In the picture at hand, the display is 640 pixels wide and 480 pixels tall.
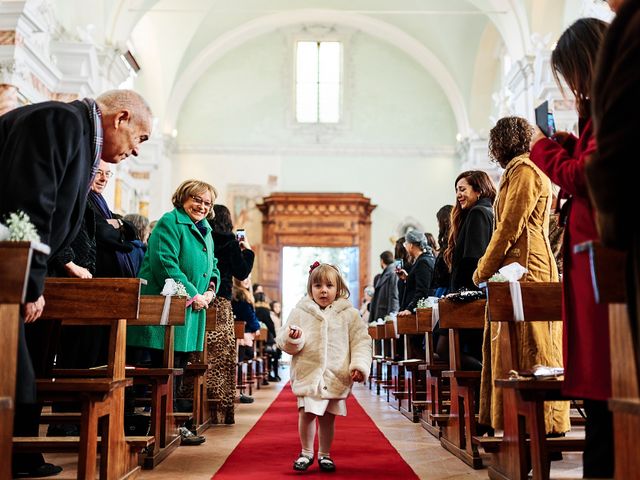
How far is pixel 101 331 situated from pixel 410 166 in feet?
50.5

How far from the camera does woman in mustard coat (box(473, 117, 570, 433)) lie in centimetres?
384

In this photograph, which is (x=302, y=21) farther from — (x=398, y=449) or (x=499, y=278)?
(x=499, y=278)

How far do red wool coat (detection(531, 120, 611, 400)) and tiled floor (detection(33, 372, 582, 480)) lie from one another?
629 mm

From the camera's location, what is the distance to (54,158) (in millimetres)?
2959

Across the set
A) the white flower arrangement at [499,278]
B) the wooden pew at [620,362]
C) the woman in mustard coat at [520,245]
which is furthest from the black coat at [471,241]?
the wooden pew at [620,362]

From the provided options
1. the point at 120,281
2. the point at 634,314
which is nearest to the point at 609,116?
the point at 634,314

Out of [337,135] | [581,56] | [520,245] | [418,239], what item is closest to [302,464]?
[520,245]

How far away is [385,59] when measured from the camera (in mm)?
19750

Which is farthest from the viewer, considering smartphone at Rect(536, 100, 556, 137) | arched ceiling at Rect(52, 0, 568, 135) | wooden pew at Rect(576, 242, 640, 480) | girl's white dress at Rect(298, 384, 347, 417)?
arched ceiling at Rect(52, 0, 568, 135)

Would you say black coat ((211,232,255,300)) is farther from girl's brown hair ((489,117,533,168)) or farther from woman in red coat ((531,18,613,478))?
woman in red coat ((531,18,613,478))

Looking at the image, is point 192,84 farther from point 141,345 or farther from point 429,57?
point 141,345

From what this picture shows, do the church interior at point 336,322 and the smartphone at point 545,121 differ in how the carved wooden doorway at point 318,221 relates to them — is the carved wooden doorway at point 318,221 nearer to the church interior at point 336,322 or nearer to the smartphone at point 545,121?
the church interior at point 336,322

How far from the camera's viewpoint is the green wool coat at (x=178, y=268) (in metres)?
4.79

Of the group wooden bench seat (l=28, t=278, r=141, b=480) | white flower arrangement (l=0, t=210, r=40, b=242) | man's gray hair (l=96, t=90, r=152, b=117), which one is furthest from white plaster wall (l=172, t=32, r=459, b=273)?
white flower arrangement (l=0, t=210, r=40, b=242)
